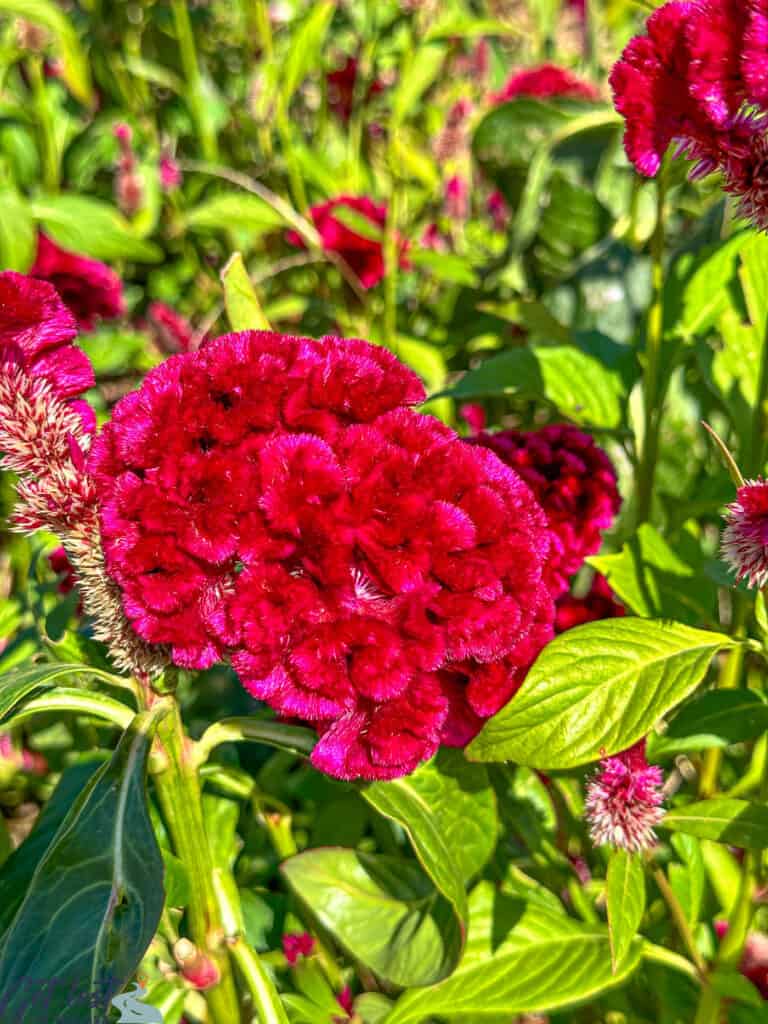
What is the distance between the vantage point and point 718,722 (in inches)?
43.3

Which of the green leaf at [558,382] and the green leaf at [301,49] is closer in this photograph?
the green leaf at [558,382]

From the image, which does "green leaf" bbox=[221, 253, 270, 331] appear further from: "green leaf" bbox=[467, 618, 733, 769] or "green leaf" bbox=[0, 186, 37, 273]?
"green leaf" bbox=[0, 186, 37, 273]

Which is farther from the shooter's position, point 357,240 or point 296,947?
point 357,240

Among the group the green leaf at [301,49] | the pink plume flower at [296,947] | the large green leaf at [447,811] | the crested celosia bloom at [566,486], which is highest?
the green leaf at [301,49]

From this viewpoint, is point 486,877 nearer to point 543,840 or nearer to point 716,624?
point 543,840

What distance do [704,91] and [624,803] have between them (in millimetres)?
623

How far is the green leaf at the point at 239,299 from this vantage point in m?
1.03

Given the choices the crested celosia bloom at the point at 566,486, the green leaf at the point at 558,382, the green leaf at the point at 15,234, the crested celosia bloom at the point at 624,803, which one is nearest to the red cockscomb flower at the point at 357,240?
the green leaf at the point at 15,234

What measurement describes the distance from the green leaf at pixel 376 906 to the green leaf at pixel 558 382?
1.90 feet

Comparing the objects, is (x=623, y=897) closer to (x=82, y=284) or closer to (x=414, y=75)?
(x=82, y=284)

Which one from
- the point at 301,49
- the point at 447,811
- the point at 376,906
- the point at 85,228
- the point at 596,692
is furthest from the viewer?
the point at 301,49

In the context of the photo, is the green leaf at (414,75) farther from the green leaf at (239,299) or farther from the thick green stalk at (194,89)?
the green leaf at (239,299)

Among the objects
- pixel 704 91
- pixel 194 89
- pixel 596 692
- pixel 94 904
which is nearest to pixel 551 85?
pixel 194 89

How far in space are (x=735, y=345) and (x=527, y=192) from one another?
50 centimetres
